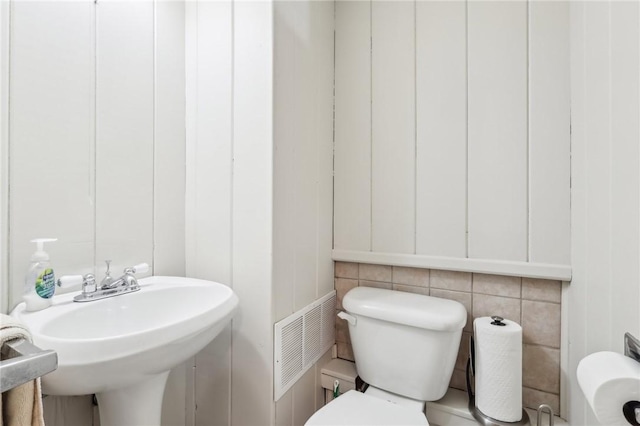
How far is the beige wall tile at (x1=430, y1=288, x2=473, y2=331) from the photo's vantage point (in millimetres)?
1233

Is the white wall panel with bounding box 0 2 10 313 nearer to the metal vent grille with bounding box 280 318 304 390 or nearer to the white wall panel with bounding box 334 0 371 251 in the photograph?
the metal vent grille with bounding box 280 318 304 390

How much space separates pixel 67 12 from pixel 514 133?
1.50 meters

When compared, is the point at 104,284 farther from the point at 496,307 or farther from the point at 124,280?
the point at 496,307

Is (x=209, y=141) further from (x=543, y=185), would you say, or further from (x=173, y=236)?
(x=543, y=185)

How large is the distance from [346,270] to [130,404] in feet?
3.11

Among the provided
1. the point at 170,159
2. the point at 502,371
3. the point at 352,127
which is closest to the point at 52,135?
the point at 170,159

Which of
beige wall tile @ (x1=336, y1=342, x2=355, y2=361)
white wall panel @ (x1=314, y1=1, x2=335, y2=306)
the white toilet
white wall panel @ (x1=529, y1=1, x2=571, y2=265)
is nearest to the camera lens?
the white toilet

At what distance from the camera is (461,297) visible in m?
1.25

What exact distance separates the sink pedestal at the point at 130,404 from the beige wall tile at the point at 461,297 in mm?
1046

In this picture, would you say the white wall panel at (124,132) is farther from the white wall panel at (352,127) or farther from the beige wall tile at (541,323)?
the beige wall tile at (541,323)

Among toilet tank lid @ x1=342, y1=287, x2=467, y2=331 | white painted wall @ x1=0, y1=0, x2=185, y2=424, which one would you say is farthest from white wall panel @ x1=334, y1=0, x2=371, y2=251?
white painted wall @ x1=0, y1=0, x2=185, y2=424

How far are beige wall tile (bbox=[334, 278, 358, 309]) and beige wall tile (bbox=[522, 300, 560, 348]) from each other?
68cm

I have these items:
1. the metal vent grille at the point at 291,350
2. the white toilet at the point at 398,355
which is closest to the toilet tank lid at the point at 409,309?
the white toilet at the point at 398,355

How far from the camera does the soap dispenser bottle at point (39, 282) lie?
0.73m
